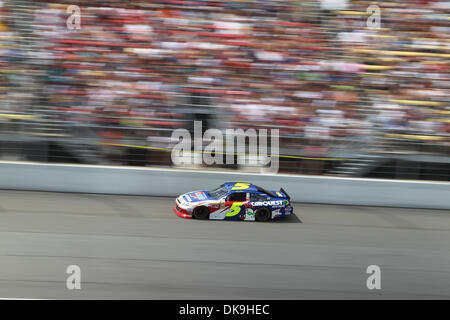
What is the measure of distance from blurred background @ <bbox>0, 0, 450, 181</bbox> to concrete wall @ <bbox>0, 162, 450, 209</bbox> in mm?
217

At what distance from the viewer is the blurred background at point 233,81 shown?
35.4ft

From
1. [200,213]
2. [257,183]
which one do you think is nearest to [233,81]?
[257,183]

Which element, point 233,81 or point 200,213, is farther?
point 233,81

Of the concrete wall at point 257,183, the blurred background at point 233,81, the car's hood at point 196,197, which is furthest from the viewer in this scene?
the blurred background at point 233,81

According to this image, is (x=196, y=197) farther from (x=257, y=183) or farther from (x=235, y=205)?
(x=257, y=183)

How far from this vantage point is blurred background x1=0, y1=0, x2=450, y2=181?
10.8 metres

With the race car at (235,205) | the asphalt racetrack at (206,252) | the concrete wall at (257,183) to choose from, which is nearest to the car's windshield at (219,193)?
the race car at (235,205)

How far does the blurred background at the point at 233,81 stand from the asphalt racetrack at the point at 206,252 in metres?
1.32

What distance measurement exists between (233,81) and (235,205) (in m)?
3.39

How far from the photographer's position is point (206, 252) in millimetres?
7262

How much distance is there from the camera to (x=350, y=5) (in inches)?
477

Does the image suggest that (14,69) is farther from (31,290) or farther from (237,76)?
(31,290)

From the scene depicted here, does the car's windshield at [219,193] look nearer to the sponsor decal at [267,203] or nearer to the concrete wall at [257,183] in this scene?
the sponsor decal at [267,203]

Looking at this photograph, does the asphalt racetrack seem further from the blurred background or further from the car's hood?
the blurred background
